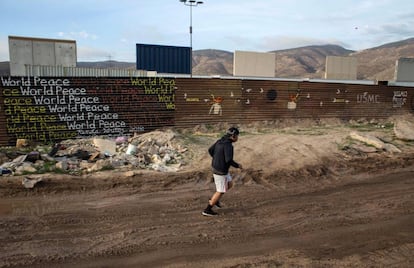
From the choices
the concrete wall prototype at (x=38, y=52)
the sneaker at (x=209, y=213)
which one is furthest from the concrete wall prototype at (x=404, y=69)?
the sneaker at (x=209, y=213)

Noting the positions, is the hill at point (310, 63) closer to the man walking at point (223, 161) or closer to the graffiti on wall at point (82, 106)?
the graffiti on wall at point (82, 106)

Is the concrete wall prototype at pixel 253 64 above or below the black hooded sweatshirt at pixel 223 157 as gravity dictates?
above

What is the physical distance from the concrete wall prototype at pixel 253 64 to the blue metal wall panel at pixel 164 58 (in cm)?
446

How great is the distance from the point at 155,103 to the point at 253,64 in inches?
707

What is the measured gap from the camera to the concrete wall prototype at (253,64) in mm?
30656

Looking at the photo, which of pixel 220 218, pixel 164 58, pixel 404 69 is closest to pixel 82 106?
pixel 220 218

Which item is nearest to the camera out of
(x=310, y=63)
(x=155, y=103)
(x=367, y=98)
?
(x=155, y=103)

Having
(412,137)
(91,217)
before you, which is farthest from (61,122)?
(412,137)

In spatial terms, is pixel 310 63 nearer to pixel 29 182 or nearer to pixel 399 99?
pixel 399 99

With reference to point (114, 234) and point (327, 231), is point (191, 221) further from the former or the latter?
point (327, 231)

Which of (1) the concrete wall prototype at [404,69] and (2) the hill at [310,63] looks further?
(2) the hill at [310,63]

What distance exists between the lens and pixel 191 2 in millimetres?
28734

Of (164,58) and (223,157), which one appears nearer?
(223,157)

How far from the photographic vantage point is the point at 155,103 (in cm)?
1489
